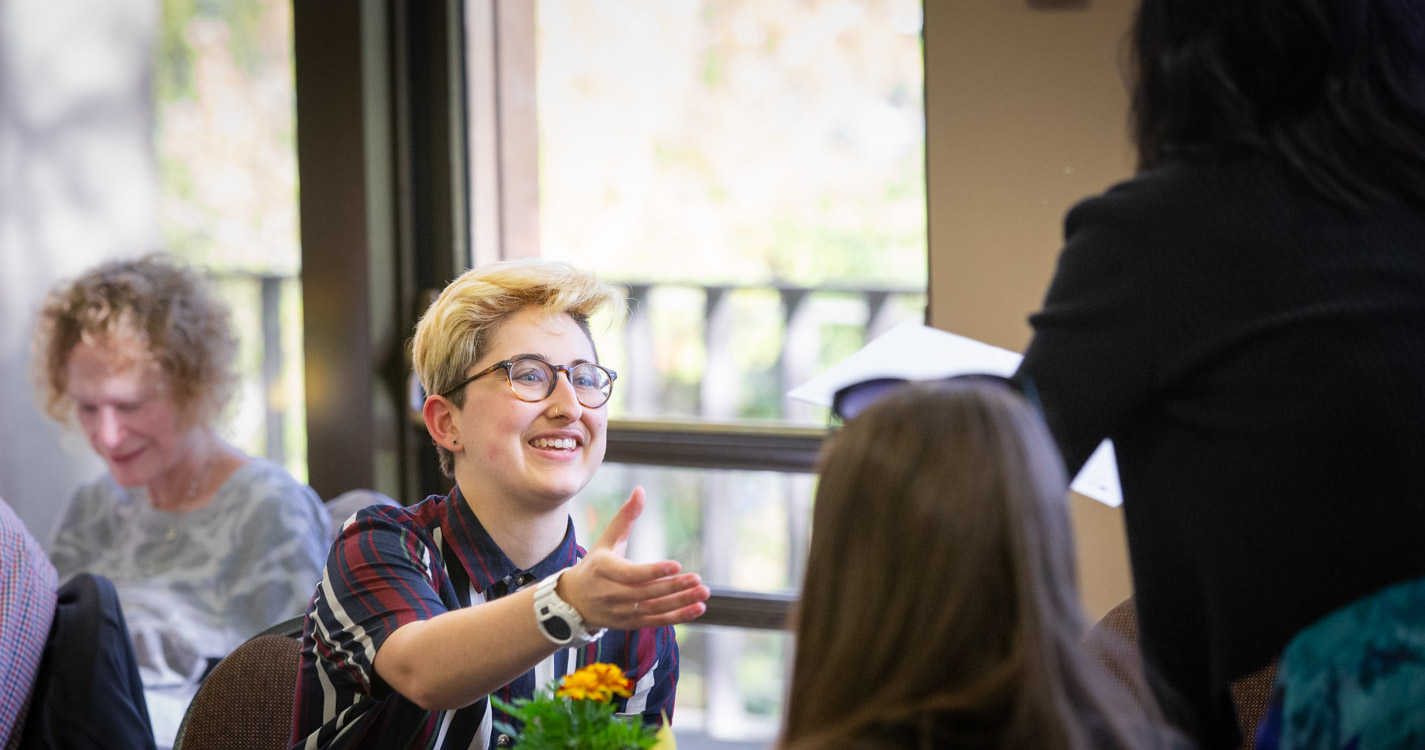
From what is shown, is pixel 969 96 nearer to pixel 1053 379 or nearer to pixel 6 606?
pixel 1053 379

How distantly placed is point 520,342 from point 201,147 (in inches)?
95.2

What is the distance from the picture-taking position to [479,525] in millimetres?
1292

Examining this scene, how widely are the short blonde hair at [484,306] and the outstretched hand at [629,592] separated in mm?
368

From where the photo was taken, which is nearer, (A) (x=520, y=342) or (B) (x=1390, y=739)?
(B) (x=1390, y=739)

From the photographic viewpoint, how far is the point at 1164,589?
964 millimetres

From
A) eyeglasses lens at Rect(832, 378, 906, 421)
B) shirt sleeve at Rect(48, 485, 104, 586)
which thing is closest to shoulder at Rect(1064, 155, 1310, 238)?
eyeglasses lens at Rect(832, 378, 906, 421)

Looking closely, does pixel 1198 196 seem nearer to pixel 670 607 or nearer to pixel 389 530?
pixel 670 607

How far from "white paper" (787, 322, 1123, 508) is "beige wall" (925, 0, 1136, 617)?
852 millimetres

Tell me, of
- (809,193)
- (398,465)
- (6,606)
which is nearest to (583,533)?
(398,465)

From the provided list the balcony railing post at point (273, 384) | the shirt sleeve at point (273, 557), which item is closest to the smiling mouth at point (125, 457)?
the shirt sleeve at point (273, 557)

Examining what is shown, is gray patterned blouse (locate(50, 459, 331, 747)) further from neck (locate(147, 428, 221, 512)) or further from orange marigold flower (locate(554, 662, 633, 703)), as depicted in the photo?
orange marigold flower (locate(554, 662, 633, 703))

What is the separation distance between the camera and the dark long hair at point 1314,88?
0.91m

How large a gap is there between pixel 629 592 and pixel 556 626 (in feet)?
0.27

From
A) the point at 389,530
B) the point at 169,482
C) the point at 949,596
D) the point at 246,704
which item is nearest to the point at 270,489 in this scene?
the point at 169,482
